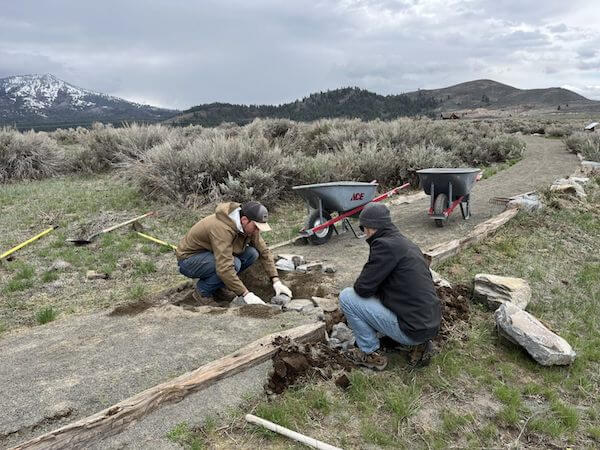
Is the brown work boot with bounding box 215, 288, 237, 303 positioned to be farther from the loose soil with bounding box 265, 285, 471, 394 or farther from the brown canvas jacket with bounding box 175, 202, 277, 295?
the loose soil with bounding box 265, 285, 471, 394

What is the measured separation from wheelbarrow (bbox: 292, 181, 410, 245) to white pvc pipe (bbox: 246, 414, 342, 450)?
3846 millimetres

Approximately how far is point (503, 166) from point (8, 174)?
13.7 meters

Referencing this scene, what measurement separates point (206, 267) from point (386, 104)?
62.5 metres

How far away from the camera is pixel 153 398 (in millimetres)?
2891

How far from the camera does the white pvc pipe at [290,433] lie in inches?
105

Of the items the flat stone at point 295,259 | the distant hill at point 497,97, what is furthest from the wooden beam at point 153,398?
the distant hill at point 497,97

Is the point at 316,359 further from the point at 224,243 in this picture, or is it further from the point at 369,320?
the point at 224,243

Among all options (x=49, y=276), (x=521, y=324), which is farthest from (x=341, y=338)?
(x=49, y=276)

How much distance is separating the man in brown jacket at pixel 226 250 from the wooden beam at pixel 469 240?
1.98m

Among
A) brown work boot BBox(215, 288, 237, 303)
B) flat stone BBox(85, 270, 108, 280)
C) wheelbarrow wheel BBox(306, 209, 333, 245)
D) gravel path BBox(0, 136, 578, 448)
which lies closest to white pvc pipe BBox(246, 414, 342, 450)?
gravel path BBox(0, 136, 578, 448)

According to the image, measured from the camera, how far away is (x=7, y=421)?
279 centimetres

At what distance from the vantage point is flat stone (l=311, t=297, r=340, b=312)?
4.39 meters

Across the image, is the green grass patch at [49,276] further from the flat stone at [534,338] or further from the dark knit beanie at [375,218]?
the flat stone at [534,338]

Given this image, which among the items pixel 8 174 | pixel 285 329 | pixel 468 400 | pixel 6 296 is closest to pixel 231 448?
pixel 285 329
